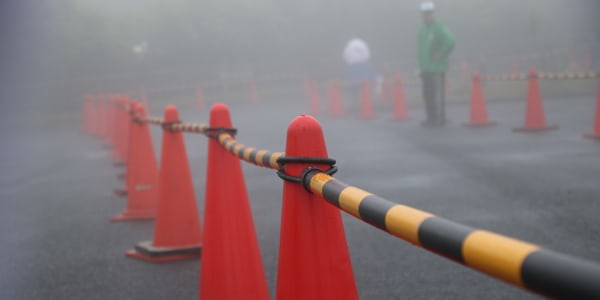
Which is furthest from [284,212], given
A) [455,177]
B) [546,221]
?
[455,177]

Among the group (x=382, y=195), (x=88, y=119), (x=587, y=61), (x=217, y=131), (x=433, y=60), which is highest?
(x=587, y=61)

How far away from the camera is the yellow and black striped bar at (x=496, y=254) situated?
1.47 m

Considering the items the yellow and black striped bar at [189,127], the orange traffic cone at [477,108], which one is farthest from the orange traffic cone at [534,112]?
the yellow and black striped bar at [189,127]

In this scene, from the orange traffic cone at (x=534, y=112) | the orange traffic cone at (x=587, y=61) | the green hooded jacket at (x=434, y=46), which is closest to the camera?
the orange traffic cone at (x=534, y=112)

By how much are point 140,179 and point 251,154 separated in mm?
4284

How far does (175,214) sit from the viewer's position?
19.3 ft

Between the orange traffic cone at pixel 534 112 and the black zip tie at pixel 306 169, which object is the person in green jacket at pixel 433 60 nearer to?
the orange traffic cone at pixel 534 112

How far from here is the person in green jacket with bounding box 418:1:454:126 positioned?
15344mm

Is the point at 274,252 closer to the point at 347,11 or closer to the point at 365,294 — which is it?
the point at 365,294

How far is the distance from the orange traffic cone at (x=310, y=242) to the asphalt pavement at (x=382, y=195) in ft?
5.87

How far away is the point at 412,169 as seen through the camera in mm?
9758

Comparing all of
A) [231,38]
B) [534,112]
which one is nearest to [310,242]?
[534,112]

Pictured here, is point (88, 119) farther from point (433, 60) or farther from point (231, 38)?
point (231, 38)

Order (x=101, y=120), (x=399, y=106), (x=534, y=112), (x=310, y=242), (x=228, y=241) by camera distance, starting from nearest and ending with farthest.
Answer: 1. (x=310, y=242)
2. (x=228, y=241)
3. (x=534, y=112)
4. (x=399, y=106)
5. (x=101, y=120)
